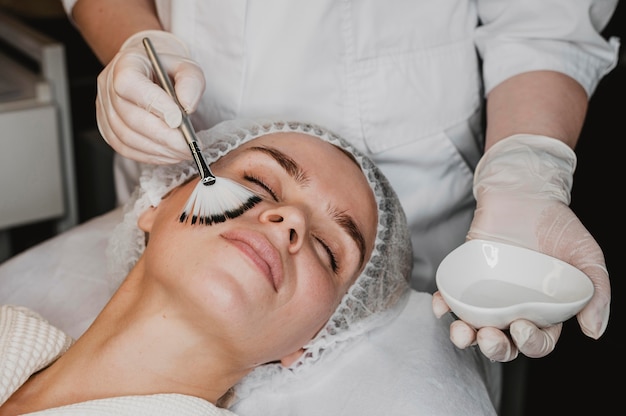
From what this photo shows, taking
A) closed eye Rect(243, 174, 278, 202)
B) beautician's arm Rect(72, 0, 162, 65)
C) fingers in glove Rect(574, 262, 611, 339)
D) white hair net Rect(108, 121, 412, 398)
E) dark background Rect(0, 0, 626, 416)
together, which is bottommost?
dark background Rect(0, 0, 626, 416)

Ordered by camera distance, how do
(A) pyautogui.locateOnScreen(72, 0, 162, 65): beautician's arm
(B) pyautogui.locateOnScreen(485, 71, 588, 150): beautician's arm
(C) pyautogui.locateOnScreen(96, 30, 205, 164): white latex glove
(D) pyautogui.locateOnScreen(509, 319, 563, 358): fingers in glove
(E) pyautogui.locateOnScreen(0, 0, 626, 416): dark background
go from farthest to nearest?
(E) pyautogui.locateOnScreen(0, 0, 626, 416): dark background, (A) pyautogui.locateOnScreen(72, 0, 162, 65): beautician's arm, (B) pyautogui.locateOnScreen(485, 71, 588, 150): beautician's arm, (C) pyautogui.locateOnScreen(96, 30, 205, 164): white latex glove, (D) pyautogui.locateOnScreen(509, 319, 563, 358): fingers in glove

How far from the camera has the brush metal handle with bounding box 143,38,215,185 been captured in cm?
124

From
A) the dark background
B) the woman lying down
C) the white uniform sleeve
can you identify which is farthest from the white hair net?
the dark background

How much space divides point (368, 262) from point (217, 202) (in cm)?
36

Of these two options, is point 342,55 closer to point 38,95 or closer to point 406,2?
point 406,2

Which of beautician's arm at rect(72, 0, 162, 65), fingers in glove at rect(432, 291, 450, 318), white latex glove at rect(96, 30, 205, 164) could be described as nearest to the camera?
fingers in glove at rect(432, 291, 450, 318)

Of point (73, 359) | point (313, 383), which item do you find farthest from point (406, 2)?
point (73, 359)

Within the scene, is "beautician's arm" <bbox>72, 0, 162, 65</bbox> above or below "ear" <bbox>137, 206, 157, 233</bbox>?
above

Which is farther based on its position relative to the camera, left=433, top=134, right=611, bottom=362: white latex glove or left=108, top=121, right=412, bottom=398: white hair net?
left=108, top=121, right=412, bottom=398: white hair net

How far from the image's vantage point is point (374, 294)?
59.2 inches

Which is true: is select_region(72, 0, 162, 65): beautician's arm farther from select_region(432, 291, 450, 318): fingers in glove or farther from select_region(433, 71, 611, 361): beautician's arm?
select_region(432, 291, 450, 318): fingers in glove

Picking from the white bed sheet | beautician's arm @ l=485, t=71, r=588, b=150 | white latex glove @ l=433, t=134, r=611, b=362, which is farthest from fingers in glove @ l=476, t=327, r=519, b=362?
beautician's arm @ l=485, t=71, r=588, b=150

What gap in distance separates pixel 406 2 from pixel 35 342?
0.92 m

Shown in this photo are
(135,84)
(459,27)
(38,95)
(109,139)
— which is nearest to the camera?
(135,84)
